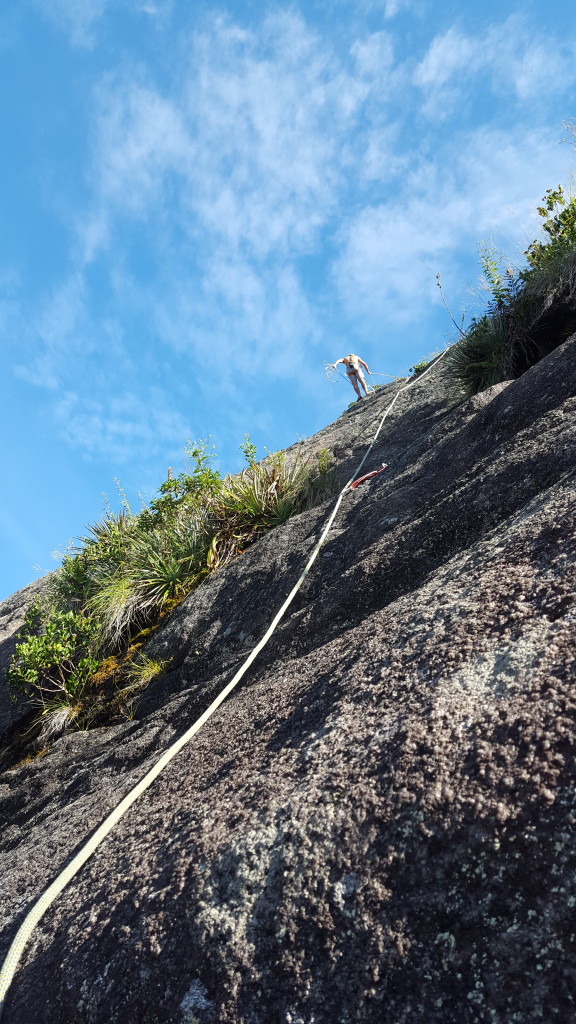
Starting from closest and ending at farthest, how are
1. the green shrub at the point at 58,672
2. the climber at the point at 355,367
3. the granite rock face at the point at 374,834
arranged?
1. the granite rock face at the point at 374,834
2. the green shrub at the point at 58,672
3. the climber at the point at 355,367

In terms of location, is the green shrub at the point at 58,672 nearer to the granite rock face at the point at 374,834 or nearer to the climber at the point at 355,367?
the granite rock face at the point at 374,834

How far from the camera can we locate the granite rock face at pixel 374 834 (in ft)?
5.08

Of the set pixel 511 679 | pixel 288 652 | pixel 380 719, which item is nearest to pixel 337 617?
pixel 288 652

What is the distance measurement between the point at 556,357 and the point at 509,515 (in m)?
2.02

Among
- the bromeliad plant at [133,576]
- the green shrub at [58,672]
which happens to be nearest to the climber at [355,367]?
the bromeliad plant at [133,576]

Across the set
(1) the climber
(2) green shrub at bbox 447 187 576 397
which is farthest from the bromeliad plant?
(1) the climber

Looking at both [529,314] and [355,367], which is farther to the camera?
[355,367]

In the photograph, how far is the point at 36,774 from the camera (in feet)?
15.9

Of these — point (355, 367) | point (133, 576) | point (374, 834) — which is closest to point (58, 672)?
point (133, 576)

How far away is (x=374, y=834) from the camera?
1.80 metres

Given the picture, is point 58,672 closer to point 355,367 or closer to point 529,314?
point 529,314

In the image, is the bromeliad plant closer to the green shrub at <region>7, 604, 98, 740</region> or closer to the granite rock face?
the green shrub at <region>7, 604, 98, 740</region>

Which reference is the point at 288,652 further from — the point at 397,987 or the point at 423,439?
the point at 423,439

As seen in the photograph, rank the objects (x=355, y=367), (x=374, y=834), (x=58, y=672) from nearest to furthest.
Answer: (x=374, y=834), (x=58, y=672), (x=355, y=367)
